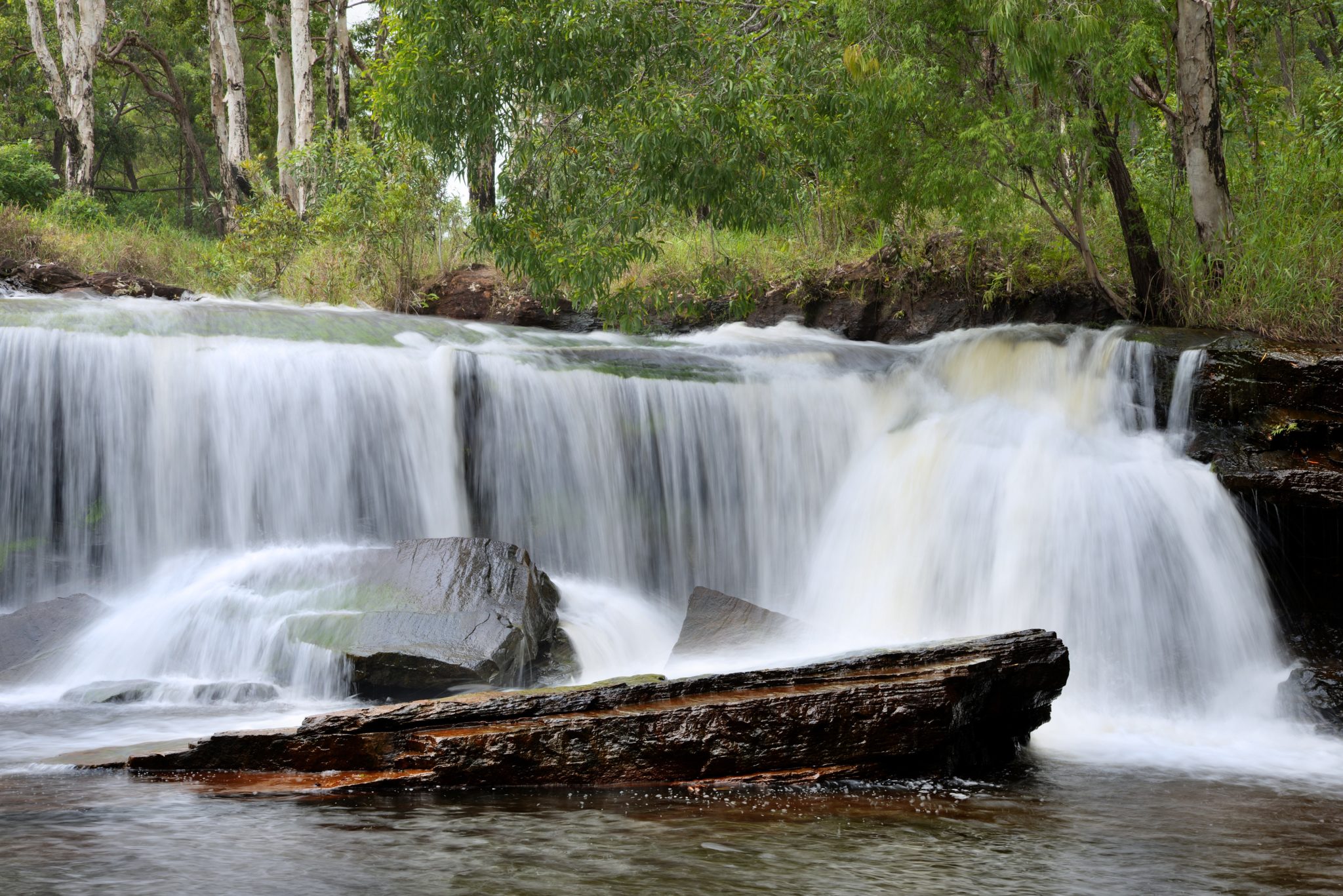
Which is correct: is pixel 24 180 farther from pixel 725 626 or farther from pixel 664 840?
pixel 664 840

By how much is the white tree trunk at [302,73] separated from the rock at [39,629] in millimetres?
15319

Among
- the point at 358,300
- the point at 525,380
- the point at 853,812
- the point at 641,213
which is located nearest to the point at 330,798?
the point at 853,812

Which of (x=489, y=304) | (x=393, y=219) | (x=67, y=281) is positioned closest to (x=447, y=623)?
(x=489, y=304)

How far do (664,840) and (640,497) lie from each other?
6.23m

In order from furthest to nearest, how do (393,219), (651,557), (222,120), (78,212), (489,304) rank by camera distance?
(222,120), (78,212), (393,219), (489,304), (651,557)

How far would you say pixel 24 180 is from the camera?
2147 centimetres

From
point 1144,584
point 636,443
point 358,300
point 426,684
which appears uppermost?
point 358,300

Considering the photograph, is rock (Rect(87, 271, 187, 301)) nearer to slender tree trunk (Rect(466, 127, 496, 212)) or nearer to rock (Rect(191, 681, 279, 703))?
slender tree trunk (Rect(466, 127, 496, 212))

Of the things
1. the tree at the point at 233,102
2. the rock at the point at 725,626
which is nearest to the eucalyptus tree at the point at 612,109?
the rock at the point at 725,626

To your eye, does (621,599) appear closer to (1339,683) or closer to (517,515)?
(517,515)

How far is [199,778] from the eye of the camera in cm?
481

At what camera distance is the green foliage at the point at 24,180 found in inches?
832

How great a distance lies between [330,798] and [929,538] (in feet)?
18.6

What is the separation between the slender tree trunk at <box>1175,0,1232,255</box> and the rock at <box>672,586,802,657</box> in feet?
20.2
